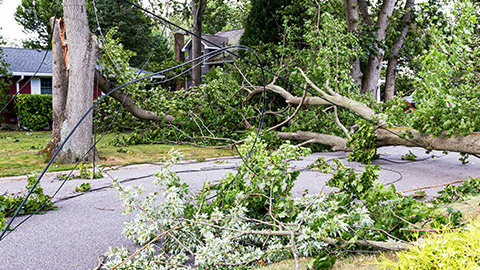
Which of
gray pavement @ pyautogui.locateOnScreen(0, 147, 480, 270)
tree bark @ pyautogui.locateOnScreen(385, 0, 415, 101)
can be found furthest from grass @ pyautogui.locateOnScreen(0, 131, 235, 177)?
tree bark @ pyautogui.locateOnScreen(385, 0, 415, 101)

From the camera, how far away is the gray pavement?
3010 millimetres

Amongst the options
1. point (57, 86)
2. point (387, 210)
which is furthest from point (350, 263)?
point (57, 86)

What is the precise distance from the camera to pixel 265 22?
11680 millimetres

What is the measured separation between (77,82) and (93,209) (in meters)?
3.83

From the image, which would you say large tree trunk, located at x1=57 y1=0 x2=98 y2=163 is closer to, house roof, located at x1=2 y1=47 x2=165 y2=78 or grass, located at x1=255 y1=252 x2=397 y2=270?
grass, located at x1=255 y1=252 x2=397 y2=270

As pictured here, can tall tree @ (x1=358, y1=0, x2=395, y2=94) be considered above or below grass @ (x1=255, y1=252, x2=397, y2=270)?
above

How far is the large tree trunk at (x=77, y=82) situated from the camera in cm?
733

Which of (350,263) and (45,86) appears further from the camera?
(45,86)

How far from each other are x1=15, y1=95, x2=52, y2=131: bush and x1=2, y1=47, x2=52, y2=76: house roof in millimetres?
3005

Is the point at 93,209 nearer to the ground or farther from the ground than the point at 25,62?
nearer to the ground

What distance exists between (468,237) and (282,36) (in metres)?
10.1

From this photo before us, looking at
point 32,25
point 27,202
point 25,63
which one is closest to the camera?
point 27,202

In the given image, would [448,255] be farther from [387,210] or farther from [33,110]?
[33,110]

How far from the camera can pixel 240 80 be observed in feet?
36.1
